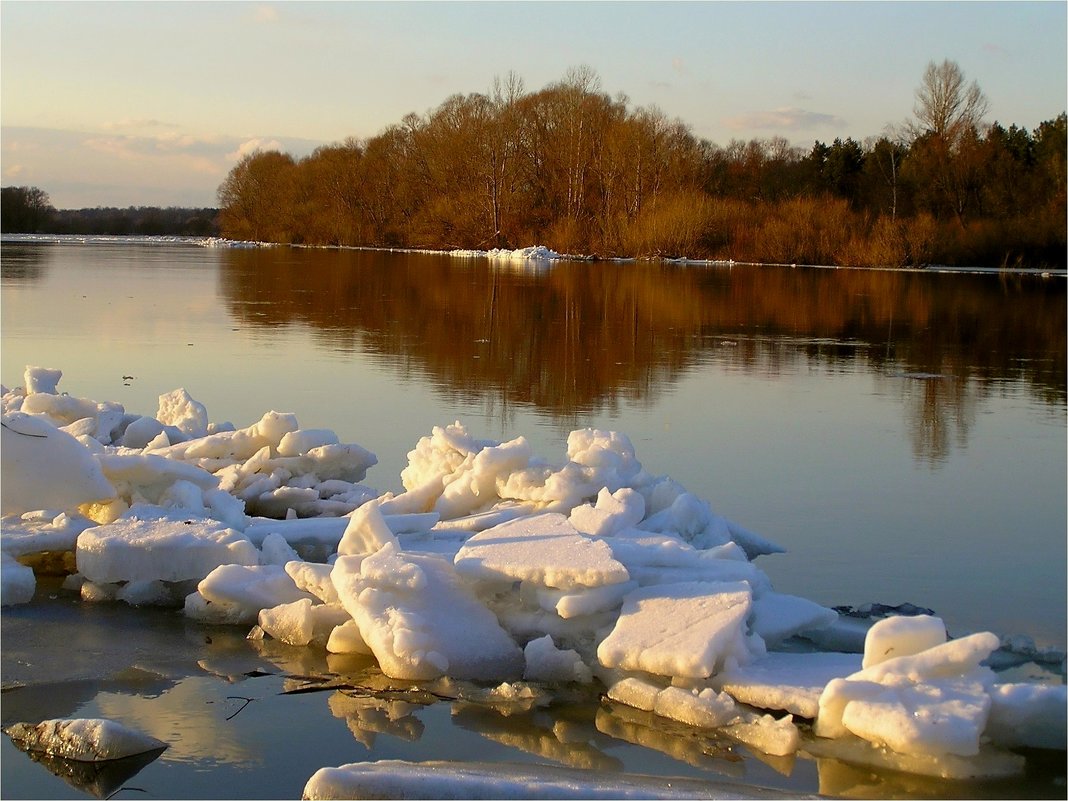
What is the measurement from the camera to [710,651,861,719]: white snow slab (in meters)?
3.57

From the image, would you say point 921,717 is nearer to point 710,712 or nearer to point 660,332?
point 710,712

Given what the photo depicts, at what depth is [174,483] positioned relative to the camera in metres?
5.39

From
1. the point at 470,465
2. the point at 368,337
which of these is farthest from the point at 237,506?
the point at 368,337

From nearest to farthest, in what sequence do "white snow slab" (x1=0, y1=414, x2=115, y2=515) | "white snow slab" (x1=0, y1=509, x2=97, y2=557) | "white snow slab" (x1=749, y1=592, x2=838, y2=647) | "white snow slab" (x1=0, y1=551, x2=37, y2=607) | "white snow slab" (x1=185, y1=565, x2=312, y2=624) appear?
"white snow slab" (x1=749, y1=592, x2=838, y2=647)
"white snow slab" (x1=185, y1=565, x2=312, y2=624)
"white snow slab" (x1=0, y1=551, x2=37, y2=607)
"white snow slab" (x1=0, y1=509, x2=97, y2=557)
"white snow slab" (x1=0, y1=414, x2=115, y2=515)

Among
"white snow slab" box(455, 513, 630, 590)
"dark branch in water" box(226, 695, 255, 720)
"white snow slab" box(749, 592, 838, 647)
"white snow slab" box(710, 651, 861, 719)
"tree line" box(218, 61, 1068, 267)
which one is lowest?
"dark branch in water" box(226, 695, 255, 720)

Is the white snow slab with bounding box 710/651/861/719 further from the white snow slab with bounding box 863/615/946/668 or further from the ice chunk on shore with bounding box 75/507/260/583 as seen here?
the ice chunk on shore with bounding box 75/507/260/583

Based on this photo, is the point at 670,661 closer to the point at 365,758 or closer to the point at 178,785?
the point at 365,758

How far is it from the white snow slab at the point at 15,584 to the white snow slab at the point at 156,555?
195mm

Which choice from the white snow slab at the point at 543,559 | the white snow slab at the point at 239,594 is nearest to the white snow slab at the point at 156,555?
the white snow slab at the point at 239,594

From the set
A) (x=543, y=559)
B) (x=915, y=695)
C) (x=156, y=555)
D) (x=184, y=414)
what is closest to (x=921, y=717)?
(x=915, y=695)

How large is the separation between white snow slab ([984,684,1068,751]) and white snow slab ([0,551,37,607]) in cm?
334

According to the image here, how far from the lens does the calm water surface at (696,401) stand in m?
4.56

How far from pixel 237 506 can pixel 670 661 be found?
248cm

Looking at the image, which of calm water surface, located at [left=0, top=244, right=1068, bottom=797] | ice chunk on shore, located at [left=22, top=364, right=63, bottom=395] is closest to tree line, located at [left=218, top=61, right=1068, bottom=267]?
calm water surface, located at [left=0, top=244, right=1068, bottom=797]
